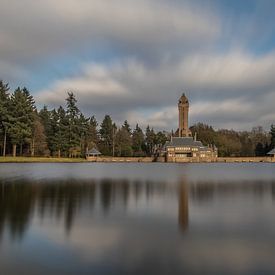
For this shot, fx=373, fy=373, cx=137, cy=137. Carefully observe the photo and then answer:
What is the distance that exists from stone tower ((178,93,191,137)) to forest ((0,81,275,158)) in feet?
16.8

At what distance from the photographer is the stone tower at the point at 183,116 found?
123 metres

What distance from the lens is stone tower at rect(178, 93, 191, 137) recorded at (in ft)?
403

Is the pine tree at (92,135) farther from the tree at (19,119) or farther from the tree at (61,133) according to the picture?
the tree at (19,119)

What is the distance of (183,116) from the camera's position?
4956 inches

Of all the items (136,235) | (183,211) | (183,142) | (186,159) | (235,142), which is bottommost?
(136,235)

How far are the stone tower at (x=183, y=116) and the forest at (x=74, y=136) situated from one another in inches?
202

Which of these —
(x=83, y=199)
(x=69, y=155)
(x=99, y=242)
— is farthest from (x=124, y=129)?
(x=99, y=242)

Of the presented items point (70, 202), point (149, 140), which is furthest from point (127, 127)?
point (70, 202)

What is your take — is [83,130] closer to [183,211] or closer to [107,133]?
[107,133]

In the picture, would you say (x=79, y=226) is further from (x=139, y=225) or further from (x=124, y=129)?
(x=124, y=129)

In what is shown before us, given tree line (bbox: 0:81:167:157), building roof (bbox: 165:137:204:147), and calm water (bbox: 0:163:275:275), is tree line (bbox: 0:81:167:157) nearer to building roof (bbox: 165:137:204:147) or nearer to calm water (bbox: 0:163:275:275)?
building roof (bbox: 165:137:204:147)

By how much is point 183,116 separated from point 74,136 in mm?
52948

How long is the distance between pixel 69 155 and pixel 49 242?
7929 cm

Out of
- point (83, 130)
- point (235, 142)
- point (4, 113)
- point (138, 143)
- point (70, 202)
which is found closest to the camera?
point (70, 202)
